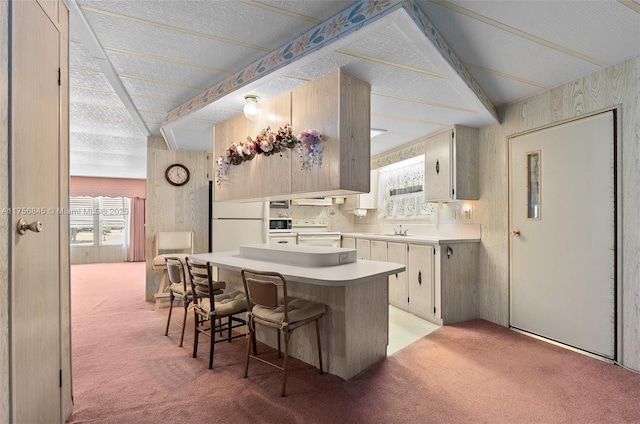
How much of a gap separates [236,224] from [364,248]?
1984 millimetres

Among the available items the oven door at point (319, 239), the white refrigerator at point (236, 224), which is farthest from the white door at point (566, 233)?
the white refrigerator at point (236, 224)

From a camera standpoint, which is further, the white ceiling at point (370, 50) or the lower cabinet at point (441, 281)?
the lower cabinet at point (441, 281)

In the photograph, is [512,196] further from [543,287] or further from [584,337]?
[584,337]

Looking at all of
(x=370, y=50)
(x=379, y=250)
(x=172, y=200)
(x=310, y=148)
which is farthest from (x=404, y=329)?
(x=172, y=200)

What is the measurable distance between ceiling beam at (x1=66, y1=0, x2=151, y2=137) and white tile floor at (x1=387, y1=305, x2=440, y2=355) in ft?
10.6

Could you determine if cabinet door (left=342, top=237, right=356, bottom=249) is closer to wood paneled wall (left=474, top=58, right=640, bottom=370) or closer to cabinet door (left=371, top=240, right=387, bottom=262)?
cabinet door (left=371, top=240, right=387, bottom=262)

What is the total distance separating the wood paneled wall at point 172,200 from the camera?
4918 millimetres

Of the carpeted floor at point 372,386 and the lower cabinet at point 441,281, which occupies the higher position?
the lower cabinet at point 441,281

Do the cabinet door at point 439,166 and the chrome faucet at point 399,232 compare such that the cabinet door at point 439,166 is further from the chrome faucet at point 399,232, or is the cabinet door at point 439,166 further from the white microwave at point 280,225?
the white microwave at point 280,225

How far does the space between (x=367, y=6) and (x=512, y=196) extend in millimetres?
2589

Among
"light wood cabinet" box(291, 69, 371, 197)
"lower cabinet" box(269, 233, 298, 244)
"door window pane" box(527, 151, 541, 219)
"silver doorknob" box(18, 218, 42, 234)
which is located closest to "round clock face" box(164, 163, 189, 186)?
"lower cabinet" box(269, 233, 298, 244)

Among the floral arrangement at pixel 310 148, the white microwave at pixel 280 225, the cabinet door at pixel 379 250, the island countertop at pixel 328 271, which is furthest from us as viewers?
the white microwave at pixel 280 225

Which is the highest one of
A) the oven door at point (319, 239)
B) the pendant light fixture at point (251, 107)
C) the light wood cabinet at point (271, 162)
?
the pendant light fixture at point (251, 107)

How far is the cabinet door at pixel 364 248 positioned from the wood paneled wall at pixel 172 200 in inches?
94.0
